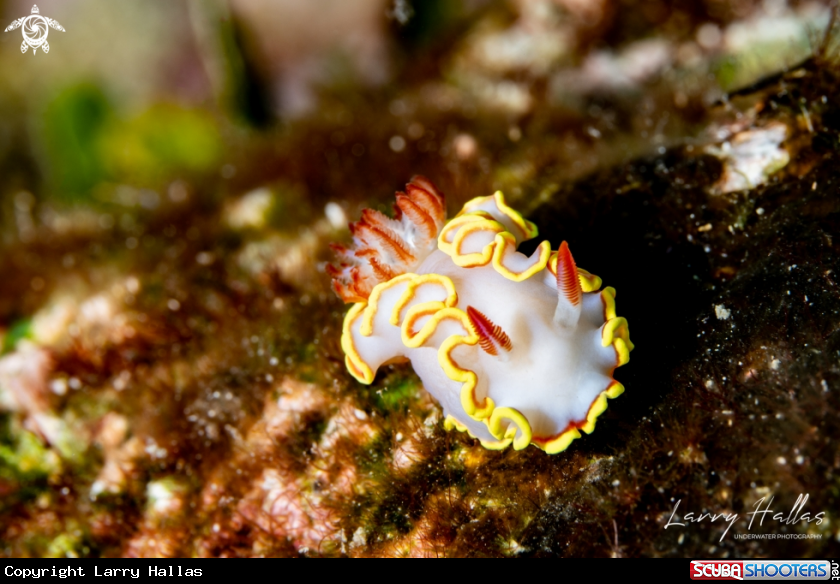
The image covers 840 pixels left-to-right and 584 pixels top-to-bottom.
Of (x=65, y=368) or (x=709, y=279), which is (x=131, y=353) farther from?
(x=709, y=279)

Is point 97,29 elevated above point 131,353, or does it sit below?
above

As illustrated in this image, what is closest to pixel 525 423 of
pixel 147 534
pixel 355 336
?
pixel 355 336

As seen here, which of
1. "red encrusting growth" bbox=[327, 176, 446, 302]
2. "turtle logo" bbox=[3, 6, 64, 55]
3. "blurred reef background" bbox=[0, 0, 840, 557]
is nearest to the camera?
"blurred reef background" bbox=[0, 0, 840, 557]

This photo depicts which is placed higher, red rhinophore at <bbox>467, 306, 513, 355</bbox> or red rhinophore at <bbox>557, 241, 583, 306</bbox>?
red rhinophore at <bbox>557, 241, 583, 306</bbox>

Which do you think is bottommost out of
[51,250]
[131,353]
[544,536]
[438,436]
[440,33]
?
[544,536]
